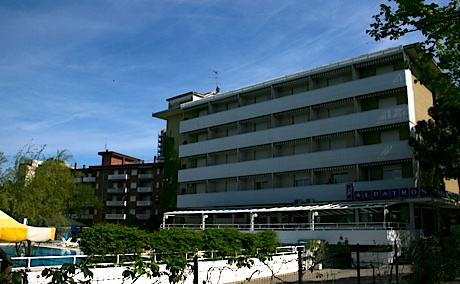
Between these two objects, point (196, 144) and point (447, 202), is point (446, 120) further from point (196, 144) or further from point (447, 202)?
point (196, 144)

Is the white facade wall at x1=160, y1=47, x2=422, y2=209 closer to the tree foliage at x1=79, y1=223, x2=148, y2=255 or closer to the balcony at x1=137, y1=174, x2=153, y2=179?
the tree foliage at x1=79, y1=223, x2=148, y2=255

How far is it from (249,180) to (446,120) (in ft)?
70.6

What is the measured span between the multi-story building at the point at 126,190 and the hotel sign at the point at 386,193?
146ft

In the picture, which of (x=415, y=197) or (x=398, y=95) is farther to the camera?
(x=398, y=95)

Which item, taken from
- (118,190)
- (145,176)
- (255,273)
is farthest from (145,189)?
(255,273)

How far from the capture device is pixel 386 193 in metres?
32.1

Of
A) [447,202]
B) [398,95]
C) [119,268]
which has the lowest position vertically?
[119,268]

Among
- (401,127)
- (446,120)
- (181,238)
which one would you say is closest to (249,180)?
(401,127)

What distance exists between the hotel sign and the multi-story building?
1747 inches

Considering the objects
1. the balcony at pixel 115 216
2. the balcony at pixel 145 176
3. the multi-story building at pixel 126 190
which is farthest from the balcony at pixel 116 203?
the balcony at pixel 145 176

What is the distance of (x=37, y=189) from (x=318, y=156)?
2886 cm

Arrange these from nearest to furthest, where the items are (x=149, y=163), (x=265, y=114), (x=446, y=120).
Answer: (x=446, y=120) < (x=265, y=114) < (x=149, y=163)

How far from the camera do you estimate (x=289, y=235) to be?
33.8 metres

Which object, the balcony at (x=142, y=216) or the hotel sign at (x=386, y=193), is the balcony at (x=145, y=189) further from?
the hotel sign at (x=386, y=193)
